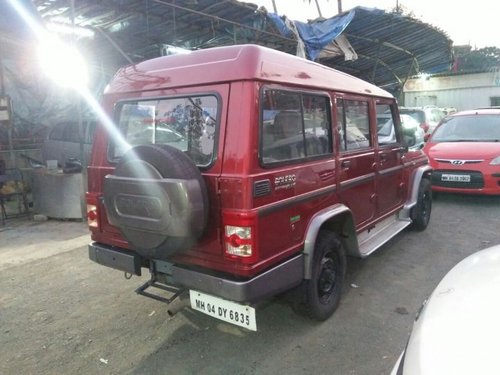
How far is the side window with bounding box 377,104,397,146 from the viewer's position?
4672 mm

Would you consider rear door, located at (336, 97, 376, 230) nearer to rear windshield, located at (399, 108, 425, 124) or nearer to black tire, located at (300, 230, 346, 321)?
black tire, located at (300, 230, 346, 321)

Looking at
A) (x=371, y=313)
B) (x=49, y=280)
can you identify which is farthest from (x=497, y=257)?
(x=49, y=280)

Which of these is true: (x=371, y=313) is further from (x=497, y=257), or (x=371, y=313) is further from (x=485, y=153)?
(x=485, y=153)

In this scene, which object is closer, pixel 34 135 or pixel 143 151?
pixel 143 151

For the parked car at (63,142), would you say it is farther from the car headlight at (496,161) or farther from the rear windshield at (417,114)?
the rear windshield at (417,114)

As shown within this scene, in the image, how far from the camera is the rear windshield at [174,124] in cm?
286

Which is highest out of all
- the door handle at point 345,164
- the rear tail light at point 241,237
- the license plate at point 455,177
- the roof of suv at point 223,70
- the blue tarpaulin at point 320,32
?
the blue tarpaulin at point 320,32

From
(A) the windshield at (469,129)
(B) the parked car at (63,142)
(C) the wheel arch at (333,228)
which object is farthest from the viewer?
(B) the parked car at (63,142)

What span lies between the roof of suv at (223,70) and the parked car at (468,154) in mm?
4518

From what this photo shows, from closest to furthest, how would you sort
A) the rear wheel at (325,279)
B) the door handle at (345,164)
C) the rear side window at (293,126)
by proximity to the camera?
the rear side window at (293,126), the rear wheel at (325,279), the door handle at (345,164)

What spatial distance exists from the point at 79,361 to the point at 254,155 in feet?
6.36

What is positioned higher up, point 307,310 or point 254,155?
point 254,155

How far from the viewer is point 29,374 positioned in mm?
2846

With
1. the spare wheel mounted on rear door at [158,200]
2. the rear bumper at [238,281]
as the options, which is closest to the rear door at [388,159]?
the rear bumper at [238,281]
